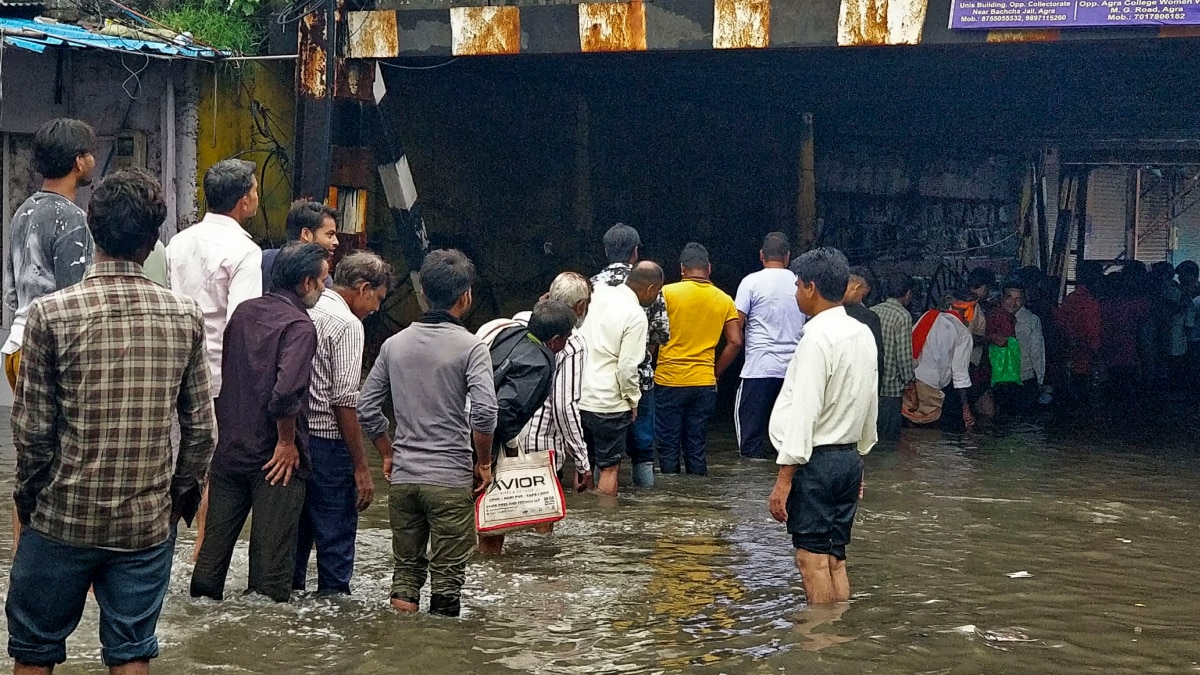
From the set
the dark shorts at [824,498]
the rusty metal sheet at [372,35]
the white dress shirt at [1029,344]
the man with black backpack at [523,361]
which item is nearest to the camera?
the dark shorts at [824,498]

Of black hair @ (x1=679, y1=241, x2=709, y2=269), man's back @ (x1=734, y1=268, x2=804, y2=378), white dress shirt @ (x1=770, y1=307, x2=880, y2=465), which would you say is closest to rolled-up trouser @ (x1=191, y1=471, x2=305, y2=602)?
white dress shirt @ (x1=770, y1=307, x2=880, y2=465)

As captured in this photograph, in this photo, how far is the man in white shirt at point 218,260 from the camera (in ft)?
18.9

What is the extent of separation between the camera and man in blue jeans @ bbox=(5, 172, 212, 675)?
380 centimetres

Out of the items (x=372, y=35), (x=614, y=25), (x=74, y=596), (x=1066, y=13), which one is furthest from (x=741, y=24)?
(x=74, y=596)

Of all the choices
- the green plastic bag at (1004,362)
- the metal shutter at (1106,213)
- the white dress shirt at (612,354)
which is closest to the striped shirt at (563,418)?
the white dress shirt at (612,354)

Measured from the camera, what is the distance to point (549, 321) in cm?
664

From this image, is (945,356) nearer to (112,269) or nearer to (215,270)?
(215,270)

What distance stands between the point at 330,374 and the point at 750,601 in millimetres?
2276

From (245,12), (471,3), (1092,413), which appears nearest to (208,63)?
(245,12)

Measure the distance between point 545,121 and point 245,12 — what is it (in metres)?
3.72

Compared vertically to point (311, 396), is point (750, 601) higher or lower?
lower

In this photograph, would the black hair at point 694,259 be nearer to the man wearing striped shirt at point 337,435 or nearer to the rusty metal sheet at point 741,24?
the rusty metal sheet at point 741,24

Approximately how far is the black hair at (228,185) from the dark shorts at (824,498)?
8.83 ft

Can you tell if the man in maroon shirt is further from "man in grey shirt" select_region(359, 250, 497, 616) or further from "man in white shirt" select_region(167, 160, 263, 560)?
"man in grey shirt" select_region(359, 250, 497, 616)
